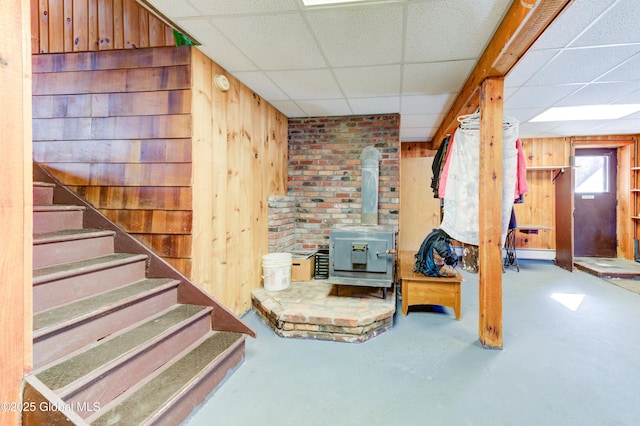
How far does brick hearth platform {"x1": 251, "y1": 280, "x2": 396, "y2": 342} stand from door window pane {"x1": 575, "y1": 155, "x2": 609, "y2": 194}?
5.39 metres

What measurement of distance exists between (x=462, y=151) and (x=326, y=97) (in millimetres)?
→ 1652

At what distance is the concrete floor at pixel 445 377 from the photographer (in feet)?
5.97

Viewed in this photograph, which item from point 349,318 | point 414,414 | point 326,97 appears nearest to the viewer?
point 414,414

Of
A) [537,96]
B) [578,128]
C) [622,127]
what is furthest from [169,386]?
[622,127]

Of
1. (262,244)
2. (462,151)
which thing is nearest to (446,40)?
(462,151)

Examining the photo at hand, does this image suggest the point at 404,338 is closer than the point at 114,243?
No

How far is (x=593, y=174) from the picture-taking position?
20.3 ft

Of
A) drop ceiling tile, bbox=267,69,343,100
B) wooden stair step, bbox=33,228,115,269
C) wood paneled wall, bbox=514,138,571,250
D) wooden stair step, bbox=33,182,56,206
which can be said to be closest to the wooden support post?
drop ceiling tile, bbox=267,69,343,100

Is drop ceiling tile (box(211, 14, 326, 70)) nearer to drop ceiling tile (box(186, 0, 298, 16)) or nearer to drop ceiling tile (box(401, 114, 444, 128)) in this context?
drop ceiling tile (box(186, 0, 298, 16))

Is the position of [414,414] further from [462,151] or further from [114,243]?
[114,243]

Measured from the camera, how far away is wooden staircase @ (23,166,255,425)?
1.47 metres

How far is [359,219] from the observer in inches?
176

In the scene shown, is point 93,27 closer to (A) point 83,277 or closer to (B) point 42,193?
(B) point 42,193

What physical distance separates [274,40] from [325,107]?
1.76 metres
